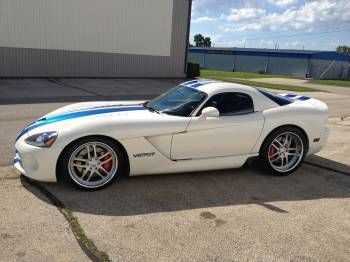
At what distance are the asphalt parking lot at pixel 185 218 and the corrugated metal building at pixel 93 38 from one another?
523 inches

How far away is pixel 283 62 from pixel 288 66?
119cm

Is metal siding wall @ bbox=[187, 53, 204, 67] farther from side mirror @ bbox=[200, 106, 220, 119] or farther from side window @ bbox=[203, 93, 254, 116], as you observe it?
side mirror @ bbox=[200, 106, 220, 119]

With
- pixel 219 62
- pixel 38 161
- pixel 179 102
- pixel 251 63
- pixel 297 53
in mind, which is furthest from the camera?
pixel 219 62

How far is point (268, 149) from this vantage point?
5.37m

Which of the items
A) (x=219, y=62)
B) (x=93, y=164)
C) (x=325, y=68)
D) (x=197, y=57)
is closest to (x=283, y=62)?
(x=325, y=68)

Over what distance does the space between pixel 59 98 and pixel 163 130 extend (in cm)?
876

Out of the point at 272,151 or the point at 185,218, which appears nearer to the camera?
the point at 185,218

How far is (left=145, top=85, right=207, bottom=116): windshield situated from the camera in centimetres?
502

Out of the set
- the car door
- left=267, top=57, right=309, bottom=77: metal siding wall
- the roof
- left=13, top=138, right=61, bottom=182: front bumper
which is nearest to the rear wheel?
left=13, top=138, right=61, bottom=182: front bumper

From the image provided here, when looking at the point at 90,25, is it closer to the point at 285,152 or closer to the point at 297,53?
the point at 285,152

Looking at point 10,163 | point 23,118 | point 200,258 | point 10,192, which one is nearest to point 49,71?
point 23,118

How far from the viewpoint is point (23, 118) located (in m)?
8.80

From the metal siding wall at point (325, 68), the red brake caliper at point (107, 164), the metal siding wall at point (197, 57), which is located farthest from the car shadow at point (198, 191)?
the metal siding wall at point (197, 57)

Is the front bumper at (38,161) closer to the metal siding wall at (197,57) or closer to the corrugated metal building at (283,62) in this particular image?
the corrugated metal building at (283,62)
